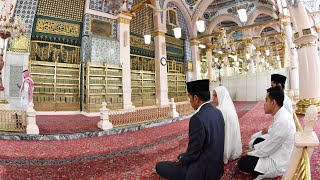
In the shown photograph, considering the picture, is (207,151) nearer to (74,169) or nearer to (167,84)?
(74,169)

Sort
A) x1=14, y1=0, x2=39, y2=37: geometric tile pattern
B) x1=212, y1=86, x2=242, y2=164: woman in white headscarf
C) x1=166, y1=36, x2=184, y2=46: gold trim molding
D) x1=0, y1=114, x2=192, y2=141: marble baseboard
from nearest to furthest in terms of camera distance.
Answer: x1=212, y1=86, x2=242, y2=164: woman in white headscarf, x1=0, y1=114, x2=192, y2=141: marble baseboard, x1=14, y1=0, x2=39, y2=37: geometric tile pattern, x1=166, y1=36, x2=184, y2=46: gold trim molding

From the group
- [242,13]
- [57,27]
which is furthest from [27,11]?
[242,13]

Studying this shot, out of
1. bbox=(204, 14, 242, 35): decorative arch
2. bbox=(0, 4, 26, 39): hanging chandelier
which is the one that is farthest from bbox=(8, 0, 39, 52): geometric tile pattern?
bbox=(204, 14, 242, 35): decorative arch

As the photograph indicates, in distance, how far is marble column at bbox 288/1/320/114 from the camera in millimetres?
5633

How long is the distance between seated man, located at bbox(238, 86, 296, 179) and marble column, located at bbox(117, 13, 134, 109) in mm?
8410

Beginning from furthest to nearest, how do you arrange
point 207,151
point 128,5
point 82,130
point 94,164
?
point 128,5
point 82,130
point 94,164
point 207,151

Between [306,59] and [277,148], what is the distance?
15.8 feet

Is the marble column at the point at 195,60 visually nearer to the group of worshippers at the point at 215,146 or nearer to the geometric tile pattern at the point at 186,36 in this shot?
the geometric tile pattern at the point at 186,36

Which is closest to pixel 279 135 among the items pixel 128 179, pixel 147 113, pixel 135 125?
pixel 128 179

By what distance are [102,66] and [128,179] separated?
300 inches

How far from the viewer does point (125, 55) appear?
10.3 meters

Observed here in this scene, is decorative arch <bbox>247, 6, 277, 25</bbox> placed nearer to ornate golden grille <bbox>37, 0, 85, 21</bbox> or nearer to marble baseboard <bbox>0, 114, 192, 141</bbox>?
ornate golden grille <bbox>37, 0, 85, 21</bbox>

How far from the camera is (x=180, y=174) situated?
189 cm

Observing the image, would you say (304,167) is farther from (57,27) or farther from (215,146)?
(57,27)
